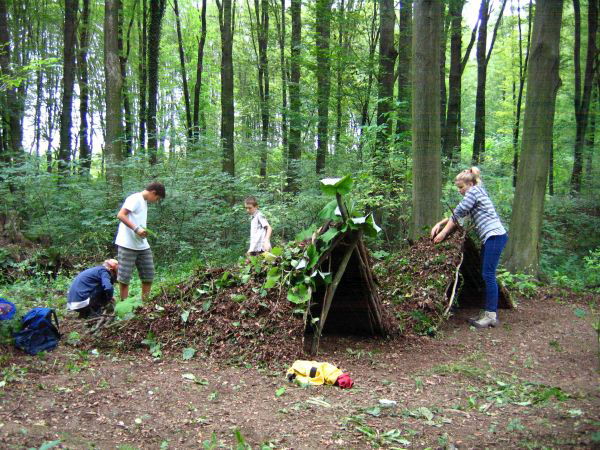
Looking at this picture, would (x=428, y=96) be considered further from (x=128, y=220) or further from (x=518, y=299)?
(x=128, y=220)

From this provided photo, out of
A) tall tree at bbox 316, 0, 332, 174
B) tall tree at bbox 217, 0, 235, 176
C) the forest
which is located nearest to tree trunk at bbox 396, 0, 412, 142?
the forest

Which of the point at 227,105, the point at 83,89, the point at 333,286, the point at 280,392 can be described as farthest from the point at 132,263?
the point at 83,89

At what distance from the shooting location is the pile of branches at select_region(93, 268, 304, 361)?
445 centimetres

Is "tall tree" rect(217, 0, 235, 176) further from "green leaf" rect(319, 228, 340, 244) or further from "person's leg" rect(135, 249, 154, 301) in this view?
"green leaf" rect(319, 228, 340, 244)

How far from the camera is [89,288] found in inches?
219

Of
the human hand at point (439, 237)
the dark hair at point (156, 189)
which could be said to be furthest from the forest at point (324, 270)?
the dark hair at point (156, 189)

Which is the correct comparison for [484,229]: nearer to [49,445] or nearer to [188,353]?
[188,353]

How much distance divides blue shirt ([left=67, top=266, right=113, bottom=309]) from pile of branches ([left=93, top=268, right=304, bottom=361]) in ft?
2.50

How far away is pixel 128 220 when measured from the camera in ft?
19.0

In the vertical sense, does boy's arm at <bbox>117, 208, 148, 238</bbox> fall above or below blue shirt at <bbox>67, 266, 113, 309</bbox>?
above

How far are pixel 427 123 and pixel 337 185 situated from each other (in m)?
3.55

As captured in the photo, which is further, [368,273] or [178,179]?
[178,179]

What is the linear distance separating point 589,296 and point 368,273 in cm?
470

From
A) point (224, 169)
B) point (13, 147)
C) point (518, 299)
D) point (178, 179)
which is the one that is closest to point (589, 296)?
point (518, 299)
